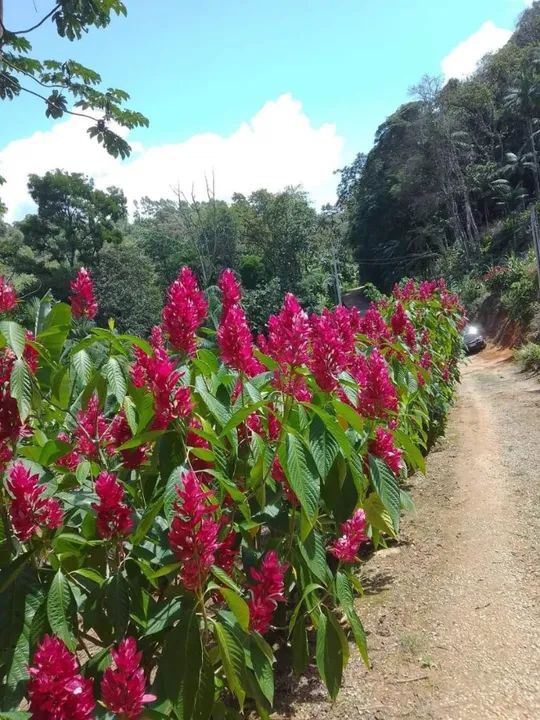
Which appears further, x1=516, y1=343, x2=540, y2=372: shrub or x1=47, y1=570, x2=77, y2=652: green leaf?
x1=516, y1=343, x2=540, y2=372: shrub

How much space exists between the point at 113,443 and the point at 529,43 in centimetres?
4446

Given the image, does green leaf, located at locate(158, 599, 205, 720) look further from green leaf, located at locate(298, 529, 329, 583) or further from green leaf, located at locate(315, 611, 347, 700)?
green leaf, located at locate(315, 611, 347, 700)

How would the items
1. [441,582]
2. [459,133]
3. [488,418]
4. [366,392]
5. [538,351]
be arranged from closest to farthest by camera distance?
[366,392], [441,582], [488,418], [538,351], [459,133]

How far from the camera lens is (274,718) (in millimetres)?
2152

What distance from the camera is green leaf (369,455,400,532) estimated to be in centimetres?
187

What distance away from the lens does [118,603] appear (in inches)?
54.7

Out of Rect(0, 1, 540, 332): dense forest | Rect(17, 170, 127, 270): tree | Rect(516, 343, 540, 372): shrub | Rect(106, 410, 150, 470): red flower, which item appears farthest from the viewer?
Rect(17, 170, 127, 270): tree

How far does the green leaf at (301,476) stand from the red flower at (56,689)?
642mm

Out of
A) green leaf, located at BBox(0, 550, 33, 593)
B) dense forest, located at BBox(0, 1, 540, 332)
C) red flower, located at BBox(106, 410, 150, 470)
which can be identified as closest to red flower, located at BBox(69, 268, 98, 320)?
red flower, located at BBox(106, 410, 150, 470)

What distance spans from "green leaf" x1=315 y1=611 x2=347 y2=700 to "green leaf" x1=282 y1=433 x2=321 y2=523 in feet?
1.97

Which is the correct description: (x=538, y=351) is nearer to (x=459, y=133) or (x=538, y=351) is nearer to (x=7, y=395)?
(x=7, y=395)

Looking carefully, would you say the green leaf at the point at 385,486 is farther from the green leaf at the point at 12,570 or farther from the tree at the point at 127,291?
the tree at the point at 127,291

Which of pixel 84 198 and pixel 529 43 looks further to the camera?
pixel 529 43

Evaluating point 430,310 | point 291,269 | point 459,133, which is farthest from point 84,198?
point 430,310
